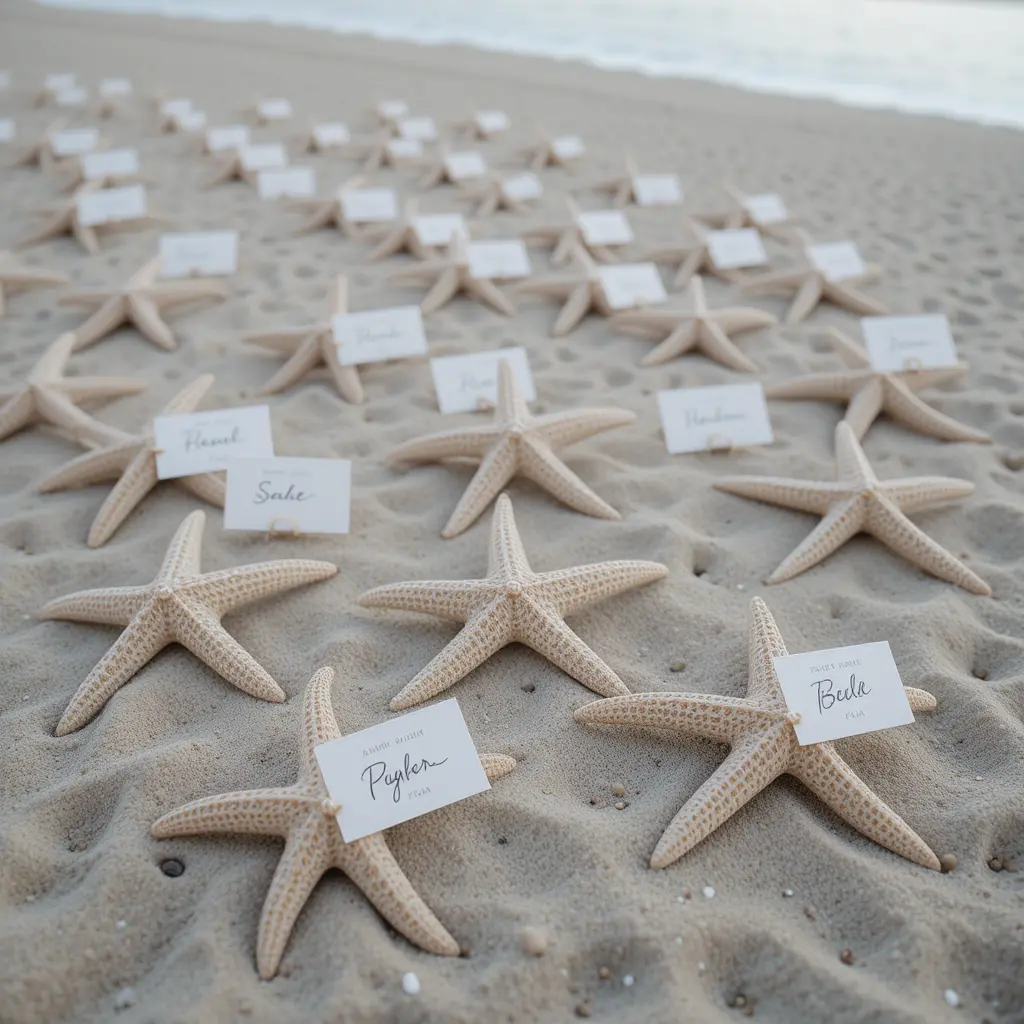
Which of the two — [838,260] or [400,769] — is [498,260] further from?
[400,769]

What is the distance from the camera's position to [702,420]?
3.29m

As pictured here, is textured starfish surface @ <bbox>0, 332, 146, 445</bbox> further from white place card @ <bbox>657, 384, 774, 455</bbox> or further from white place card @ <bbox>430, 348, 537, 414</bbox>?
white place card @ <bbox>657, 384, 774, 455</bbox>

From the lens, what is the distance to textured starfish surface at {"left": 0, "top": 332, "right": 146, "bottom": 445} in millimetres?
3158

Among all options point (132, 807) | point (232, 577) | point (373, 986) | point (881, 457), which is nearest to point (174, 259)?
point (232, 577)

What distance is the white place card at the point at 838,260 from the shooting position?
4328mm

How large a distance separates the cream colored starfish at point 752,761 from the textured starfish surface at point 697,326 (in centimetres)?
188

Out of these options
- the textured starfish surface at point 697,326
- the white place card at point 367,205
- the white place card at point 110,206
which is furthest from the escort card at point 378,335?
the white place card at point 110,206

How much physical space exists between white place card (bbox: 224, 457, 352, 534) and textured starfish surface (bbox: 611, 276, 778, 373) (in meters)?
1.56

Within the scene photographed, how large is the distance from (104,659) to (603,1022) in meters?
1.53

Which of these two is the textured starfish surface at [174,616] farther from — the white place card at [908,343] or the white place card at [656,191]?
the white place card at [656,191]

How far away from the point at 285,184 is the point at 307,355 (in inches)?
81.8

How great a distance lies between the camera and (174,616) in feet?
7.69

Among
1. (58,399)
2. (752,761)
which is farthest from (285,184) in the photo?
(752,761)

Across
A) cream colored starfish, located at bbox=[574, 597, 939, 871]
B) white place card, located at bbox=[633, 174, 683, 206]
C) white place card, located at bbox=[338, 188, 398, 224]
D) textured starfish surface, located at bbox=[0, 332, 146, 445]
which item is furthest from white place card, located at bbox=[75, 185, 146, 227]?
cream colored starfish, located at bbox=[574, 597, 939, 871]
